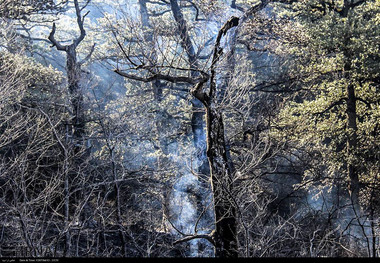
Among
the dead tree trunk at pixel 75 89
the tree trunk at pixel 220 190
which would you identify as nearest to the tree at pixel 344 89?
the tree trunk at pixel 220 190

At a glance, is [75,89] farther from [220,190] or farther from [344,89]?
[344,89]

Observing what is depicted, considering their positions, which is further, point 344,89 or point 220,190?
point 344,89

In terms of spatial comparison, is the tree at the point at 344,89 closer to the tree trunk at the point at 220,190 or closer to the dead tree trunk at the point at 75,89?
the tree trunk at the point at 220,190

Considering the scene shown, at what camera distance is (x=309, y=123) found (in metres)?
14.6

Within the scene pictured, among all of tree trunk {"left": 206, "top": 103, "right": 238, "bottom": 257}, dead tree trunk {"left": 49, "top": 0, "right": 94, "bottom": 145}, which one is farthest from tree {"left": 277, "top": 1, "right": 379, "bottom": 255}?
dead tree trunk {"left": 49, "top": 0, "right": 94, "bottom": 145}

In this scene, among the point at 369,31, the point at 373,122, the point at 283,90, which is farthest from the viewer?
the point at 283,90

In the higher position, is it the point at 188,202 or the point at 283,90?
the point at 283,90

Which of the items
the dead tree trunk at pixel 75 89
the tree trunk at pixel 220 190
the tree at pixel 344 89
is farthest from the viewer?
the dead tree trunk at pixel 75 89

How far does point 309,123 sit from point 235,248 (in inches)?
306

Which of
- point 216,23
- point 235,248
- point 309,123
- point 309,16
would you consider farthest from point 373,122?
point 235,248

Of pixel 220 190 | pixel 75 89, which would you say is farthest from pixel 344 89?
pixel 75 89

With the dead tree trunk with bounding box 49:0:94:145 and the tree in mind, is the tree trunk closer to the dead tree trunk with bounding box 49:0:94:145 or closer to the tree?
the tree

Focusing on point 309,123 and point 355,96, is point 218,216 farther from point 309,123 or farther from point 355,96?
point 355,96

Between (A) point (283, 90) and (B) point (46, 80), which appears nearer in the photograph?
(B) point (46, 80)
